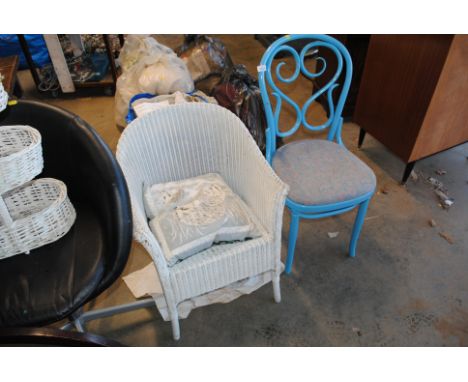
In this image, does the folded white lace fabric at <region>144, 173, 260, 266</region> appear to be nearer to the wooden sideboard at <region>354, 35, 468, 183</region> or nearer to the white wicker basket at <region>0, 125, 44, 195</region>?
the white wicker basket at <region>0, 125, 44, 195</region>

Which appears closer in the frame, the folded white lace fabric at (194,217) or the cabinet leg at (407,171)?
the folded white lace fabric at (194,217)

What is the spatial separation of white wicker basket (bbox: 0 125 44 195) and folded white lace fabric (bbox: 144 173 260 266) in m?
0.46

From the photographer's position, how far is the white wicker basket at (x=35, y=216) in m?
1.02

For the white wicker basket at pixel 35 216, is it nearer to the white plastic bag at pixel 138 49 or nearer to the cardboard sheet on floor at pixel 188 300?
the cardboard sheet on floor at pixel 188 300

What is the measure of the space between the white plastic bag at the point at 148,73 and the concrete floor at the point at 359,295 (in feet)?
3.32


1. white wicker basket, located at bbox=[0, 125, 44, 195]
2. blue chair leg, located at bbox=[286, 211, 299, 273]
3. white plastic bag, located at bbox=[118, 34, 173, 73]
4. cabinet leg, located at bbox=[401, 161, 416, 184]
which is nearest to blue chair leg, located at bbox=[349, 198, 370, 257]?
blue chair leg, located at bbox=[286, 211, 299, 273]

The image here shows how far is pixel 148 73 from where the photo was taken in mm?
2209

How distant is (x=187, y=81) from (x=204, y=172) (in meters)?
0.90

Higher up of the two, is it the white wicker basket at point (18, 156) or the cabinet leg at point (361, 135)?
Result: the white wicker basket at point (18, 156)

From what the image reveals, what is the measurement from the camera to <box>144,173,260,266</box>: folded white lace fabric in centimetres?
124

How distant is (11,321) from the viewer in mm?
919

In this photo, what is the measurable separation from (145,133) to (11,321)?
0.74m

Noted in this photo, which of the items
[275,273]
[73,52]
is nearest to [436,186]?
[275,273]

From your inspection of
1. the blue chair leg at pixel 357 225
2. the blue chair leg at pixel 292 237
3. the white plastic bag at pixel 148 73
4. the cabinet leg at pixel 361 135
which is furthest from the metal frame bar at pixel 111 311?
the cabinet leg at pixel 361 135
